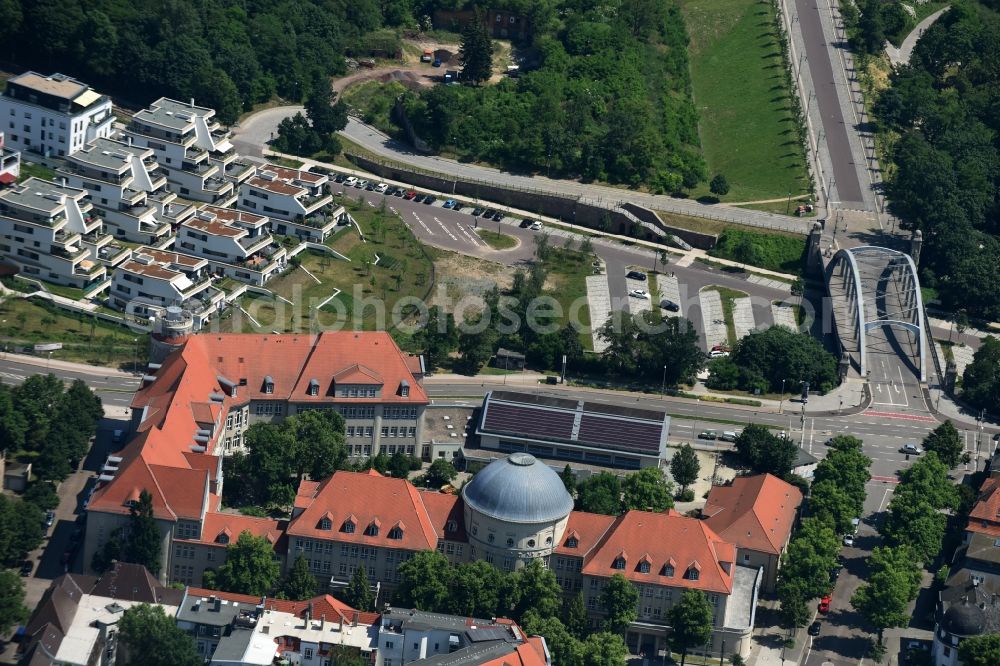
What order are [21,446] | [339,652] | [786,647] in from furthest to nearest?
1. [21,446]
2. [786,647]
3. [339,652]

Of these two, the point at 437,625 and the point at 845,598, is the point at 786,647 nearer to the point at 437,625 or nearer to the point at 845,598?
the point at 845,598

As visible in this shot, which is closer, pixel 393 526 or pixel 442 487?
pixel 393 526

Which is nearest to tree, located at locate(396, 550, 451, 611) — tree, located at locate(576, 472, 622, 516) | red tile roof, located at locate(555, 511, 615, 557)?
red tile roof, located at locate(555, 511, 615, 557)

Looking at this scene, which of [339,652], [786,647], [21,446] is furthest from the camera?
[21,446]

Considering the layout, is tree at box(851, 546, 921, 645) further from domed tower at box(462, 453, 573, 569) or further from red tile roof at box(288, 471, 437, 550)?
red tile roof at box(288, 471, 437, 550)

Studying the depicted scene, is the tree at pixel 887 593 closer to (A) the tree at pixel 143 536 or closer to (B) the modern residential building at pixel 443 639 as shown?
(B) the modern residential building at pixel 443 639

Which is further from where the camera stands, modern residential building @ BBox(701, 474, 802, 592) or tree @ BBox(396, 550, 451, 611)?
modern residential building @ BBox(701, 474, 802, 592)

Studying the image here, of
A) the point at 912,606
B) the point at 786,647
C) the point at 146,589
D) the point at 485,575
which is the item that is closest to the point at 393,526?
the point at 485,575
